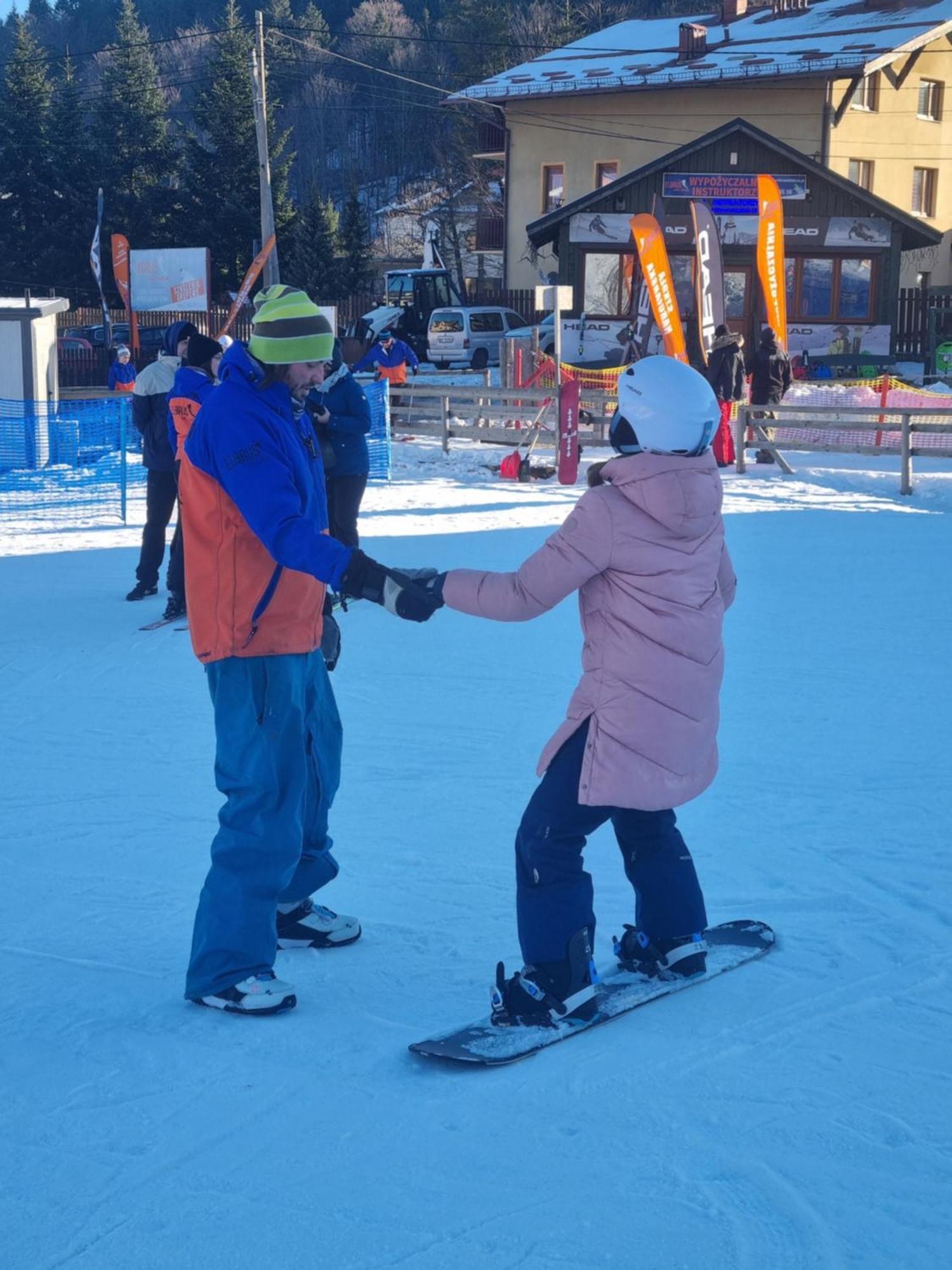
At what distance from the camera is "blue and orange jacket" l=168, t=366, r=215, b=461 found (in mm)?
6887

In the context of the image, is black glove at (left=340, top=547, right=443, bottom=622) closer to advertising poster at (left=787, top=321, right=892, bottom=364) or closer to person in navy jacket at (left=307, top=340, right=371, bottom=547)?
person in navy jacket at (left=307, top=340, right=371, bottom=547)

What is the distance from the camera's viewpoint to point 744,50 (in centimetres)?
3422

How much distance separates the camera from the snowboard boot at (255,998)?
3213mm

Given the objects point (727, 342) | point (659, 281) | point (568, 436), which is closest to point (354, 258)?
point (659, 281)

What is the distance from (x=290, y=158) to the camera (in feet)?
137

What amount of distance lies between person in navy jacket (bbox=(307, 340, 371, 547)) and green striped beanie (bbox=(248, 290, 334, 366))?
4096 millimetres

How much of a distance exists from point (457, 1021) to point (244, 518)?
4.16 feet

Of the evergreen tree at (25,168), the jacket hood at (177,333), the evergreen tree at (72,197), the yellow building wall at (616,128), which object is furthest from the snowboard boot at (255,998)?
the evergreen tree at (25,168)

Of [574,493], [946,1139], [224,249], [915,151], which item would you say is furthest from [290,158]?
[946,1139]

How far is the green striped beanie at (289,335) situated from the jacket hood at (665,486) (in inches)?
30.2

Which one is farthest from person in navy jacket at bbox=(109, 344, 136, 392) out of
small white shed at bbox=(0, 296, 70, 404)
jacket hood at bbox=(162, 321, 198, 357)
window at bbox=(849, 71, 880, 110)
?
window at bbox=(849, 71, 880, 110)

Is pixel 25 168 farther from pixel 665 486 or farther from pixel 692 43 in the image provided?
pixel 665 486

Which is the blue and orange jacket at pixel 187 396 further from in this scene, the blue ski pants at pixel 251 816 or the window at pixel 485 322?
the window at pixel 485 322

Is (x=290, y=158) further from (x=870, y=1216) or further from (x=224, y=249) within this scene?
(x=870, y=1216)
